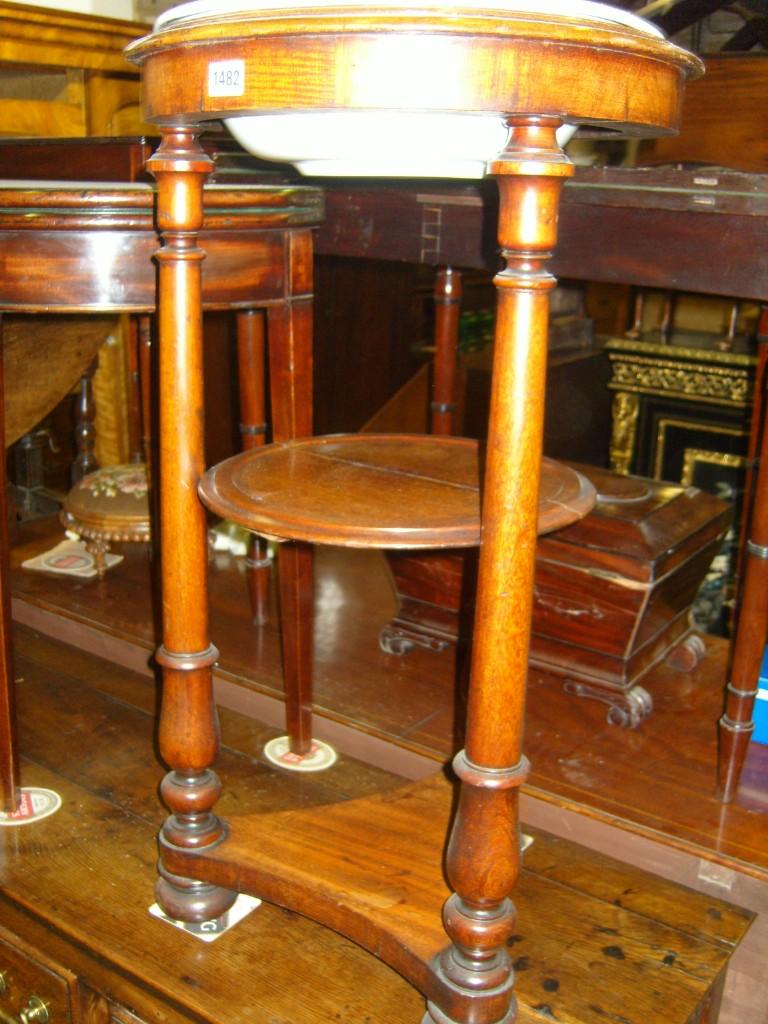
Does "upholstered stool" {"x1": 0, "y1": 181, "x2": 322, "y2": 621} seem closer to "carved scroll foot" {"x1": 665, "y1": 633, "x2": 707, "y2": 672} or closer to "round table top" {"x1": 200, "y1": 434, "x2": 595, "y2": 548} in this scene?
"round table top" {"x1": 200, "y1": 434, "x2": 595, "y2": 548}

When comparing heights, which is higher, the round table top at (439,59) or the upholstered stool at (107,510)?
the round table top at (439,59)

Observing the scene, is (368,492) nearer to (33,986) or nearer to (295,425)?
(295,425)

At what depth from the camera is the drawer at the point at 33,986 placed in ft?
3.55

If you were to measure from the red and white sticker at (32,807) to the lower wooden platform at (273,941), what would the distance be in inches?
0.5

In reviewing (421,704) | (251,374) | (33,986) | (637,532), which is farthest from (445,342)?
(33,986)

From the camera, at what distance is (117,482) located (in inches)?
75.2

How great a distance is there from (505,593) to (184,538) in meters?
0.35

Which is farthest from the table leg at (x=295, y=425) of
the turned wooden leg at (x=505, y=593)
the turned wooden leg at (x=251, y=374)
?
the turned wooden leg at (x=505, y=593)

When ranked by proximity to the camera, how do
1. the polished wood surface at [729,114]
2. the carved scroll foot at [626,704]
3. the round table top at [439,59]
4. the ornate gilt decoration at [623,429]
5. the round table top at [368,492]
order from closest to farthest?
the round table top at [439,59]
the round table top at [368,492]
the carved scroll foot at [626,704]
the polished wood surface at [729,114]
the ornate gilt decoration at [623,429]

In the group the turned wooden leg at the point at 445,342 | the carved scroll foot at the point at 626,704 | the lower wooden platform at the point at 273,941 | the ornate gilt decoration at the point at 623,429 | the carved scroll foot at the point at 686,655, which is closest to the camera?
the lower wooden platform at the point at 273,941

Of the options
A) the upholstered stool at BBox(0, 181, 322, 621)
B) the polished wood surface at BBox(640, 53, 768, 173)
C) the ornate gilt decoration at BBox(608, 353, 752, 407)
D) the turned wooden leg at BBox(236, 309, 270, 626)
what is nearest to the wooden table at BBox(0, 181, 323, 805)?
the upholstered stool at BBox(0, 181, 322, 621)

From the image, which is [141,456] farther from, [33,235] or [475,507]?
[475,507]

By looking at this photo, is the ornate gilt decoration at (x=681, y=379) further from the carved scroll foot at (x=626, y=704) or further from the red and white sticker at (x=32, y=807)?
the red and white sticker at (x=32, y=807)

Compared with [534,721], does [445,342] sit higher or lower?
higher
